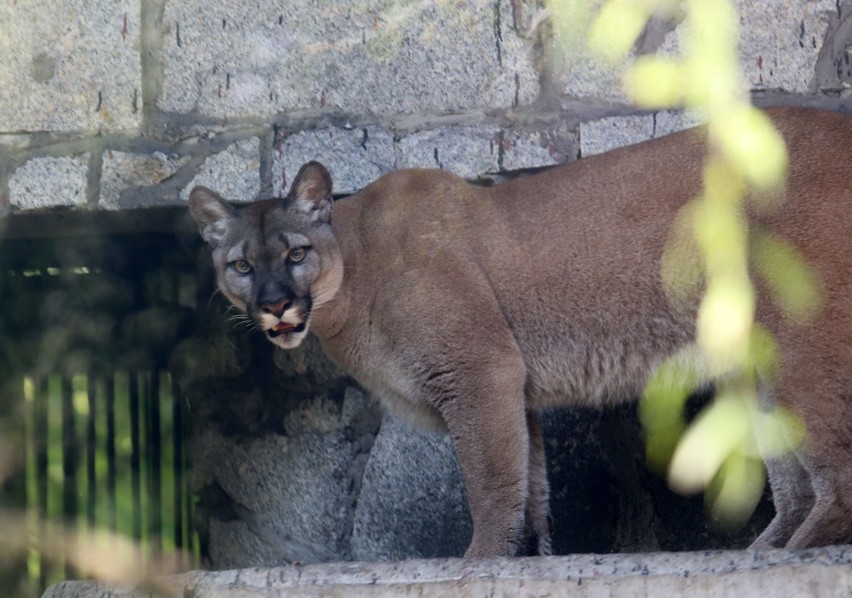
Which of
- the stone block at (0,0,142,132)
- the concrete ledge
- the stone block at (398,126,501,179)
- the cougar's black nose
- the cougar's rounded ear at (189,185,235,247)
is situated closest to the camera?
the concrete ledge

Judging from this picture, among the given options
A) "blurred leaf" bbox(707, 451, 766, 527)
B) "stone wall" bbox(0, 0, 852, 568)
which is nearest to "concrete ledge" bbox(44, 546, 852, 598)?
"blurred leaf" bbox(707, 451, 766, 527)

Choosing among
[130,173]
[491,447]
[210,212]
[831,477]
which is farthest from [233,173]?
[831,477]

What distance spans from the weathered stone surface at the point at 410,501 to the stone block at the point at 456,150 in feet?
4.14

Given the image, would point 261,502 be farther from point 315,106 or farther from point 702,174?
point 702,174

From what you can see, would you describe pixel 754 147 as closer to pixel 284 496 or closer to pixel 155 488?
pixel 284 496

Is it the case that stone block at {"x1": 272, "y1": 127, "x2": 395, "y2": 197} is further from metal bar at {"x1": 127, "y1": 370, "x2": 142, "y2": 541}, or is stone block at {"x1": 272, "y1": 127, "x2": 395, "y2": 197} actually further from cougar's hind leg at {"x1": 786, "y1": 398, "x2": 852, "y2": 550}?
cougar's hind leg at {"x1": 786, "y1": 398, "x2": 852, "y2": 550}

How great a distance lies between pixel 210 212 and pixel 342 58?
90 centimetres

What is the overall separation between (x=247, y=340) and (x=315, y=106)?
52.0 inches

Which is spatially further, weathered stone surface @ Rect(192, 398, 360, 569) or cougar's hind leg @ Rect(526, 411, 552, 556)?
weathered stone surface @ Rect(192, 398, 360, 569)

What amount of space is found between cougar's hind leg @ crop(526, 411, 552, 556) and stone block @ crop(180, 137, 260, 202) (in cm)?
153

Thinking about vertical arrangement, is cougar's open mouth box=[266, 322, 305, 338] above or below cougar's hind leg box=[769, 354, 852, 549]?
above

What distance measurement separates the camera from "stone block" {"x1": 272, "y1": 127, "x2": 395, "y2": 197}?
5.00m

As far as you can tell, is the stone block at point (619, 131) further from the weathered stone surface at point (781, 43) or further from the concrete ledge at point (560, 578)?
the concrete ledge at point (560, 578)

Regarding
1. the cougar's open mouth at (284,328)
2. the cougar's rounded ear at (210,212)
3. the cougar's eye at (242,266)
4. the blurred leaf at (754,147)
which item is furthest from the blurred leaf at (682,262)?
the cougar's rounded ear at (210,212)
